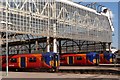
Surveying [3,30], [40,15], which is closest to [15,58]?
[3,30]

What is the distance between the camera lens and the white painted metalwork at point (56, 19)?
49688 mm

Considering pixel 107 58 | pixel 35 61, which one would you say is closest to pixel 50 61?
pixel 35 61

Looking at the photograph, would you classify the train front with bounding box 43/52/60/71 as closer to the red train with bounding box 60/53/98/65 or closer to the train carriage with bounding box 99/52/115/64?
the red train with bounding box 60/53/98/65

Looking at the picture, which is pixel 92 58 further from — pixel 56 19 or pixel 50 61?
pixel 56 19

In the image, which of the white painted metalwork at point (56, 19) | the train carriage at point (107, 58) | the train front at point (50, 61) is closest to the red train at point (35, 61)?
the train front at point (50, 61)

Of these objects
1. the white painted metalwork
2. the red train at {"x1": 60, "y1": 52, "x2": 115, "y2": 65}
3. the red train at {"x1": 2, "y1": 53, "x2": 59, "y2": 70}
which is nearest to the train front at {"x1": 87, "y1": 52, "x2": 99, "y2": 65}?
the red train at {"x1": 60, "y1": 52, "x2": 115, "y2": 65}

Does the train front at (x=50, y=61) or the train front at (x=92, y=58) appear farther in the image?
the train front at (x=92, y=58)

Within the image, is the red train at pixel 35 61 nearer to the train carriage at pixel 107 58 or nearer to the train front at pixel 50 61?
the train front at pixel 50 61

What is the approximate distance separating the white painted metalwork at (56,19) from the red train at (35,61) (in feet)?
30.2

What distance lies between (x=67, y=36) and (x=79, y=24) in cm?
670

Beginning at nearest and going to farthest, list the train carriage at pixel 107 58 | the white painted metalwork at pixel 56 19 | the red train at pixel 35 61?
the red train at pixel 35 61, the white painted metalwork at pixel 56 19, the train carriage at pixel 107 58

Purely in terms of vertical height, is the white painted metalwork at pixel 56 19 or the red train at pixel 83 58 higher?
the white painted metalwork at pixel 56 19

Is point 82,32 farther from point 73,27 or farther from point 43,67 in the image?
point 43,67

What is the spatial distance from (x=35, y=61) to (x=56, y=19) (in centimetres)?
2426
